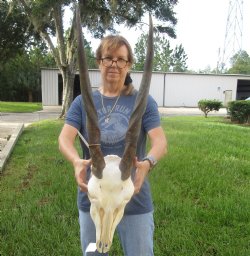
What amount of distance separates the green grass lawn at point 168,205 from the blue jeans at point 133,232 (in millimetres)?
1431

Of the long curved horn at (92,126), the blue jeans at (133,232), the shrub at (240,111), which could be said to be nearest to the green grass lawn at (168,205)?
the blue jeans at (133,232)

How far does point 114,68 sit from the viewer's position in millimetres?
2344

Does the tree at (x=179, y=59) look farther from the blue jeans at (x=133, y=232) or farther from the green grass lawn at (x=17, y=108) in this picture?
the blue jeans at (x=133, y=232)

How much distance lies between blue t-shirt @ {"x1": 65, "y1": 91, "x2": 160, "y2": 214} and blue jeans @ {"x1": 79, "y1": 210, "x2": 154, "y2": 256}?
5cm

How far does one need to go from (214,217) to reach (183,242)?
75 cm

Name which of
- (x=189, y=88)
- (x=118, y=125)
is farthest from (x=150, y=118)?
(x=189, y=88)

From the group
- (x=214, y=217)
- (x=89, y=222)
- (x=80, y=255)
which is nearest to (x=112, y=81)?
(x=89, y=222)

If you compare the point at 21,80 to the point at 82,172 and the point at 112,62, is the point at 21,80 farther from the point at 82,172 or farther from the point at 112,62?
the point at 82,172

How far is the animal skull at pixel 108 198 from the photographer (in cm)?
194

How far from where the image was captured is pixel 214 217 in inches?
186

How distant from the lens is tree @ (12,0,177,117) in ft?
51.3

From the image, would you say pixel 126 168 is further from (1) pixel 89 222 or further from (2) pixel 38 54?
(2) pixel 38 54

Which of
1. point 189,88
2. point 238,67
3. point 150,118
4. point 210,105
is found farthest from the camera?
point 238,67

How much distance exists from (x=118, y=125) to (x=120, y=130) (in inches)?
1.4
